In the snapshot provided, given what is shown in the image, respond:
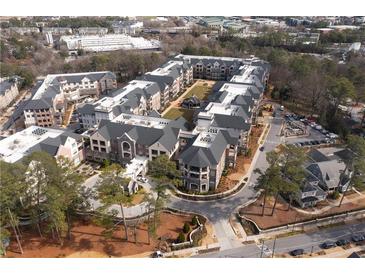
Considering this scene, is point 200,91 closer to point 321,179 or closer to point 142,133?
point 142,133

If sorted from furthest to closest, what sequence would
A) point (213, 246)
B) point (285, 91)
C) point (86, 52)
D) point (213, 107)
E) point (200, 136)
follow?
point (86, 52)
point (285, 91)
point (213, 107)
point (200, 136)
point (213, 246)

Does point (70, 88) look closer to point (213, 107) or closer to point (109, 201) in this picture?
point (213, 107)

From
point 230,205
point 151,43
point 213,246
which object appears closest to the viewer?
point 213,246

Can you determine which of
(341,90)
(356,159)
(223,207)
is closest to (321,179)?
(356,159)

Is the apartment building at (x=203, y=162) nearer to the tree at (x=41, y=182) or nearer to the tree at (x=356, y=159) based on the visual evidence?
the tree at (x=356, y=159)

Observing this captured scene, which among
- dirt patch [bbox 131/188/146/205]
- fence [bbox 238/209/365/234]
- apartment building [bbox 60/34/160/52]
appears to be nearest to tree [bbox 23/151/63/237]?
dirt patch [bbox 131/188/146/205]

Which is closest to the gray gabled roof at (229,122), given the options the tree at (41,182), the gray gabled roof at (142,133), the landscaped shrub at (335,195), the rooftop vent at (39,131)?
the gray gabled roof at (142,133)

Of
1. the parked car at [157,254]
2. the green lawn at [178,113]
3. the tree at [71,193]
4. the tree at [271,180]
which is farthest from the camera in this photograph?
the green lawn at [178,113]
